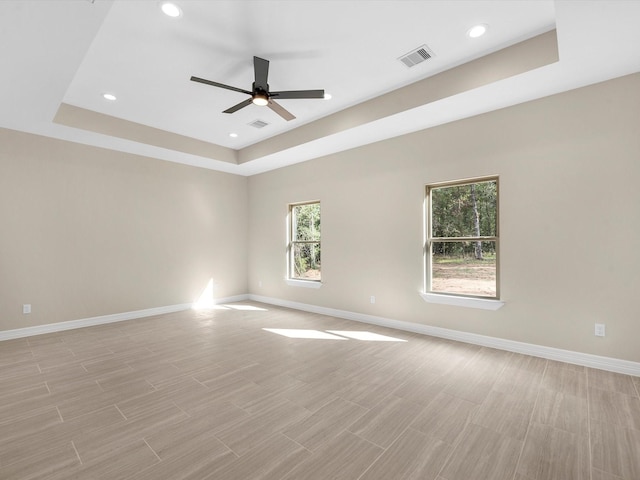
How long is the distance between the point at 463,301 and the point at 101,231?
5577 millimetres

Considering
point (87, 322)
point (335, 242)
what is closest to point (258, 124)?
point (335, 242)

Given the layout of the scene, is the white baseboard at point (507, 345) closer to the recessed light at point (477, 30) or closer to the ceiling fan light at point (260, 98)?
the recessed light at point (477, 30)

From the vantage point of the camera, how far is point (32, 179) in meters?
4.27

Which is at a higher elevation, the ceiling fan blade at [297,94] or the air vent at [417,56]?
the air vent at [417,56]

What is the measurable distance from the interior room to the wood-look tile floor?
0.07 feet

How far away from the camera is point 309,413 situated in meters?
2.28

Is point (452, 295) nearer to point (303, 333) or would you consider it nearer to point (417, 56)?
point (303, 333)

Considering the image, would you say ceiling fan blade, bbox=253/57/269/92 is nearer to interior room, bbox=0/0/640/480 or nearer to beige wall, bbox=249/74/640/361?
interior room, bbox=0/0/640/480

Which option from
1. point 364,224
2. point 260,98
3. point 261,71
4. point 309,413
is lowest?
point 309,413

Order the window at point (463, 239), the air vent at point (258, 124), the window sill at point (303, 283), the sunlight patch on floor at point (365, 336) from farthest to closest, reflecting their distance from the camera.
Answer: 1. the window sill at point (303, 283)
2. the air vent at point (258, 124)
3. the sunlight patch on floor at point (365, 336)
4. the window at point (463, 239)

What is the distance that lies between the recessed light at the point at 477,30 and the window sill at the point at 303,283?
13.5 ft

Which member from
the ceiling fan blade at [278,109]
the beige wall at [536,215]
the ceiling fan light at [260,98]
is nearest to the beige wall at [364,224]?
the beige wall at [536,215]

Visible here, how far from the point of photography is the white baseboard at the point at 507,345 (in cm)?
294

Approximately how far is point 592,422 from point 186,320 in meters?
Result: 5.09
